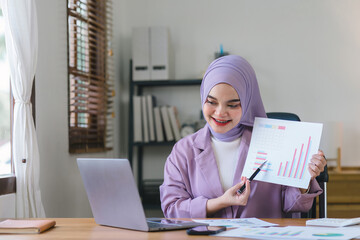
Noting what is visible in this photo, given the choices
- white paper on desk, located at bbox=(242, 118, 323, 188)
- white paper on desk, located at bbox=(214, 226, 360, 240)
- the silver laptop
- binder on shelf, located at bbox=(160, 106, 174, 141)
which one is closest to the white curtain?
the silver laptop

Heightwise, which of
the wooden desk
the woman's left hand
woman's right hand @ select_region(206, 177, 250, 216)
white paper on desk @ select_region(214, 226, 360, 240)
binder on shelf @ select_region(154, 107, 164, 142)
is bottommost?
the wooden desk

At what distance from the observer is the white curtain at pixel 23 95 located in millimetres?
2273

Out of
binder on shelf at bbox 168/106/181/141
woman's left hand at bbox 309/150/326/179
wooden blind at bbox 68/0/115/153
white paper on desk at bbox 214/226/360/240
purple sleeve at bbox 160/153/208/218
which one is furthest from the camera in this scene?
binder on shelf at bbox 168/106/181/141

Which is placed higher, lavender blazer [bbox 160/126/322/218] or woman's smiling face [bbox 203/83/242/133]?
woman's smiling face [bbox 203/83/242/133]

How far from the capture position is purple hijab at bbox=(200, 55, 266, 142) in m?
1.79

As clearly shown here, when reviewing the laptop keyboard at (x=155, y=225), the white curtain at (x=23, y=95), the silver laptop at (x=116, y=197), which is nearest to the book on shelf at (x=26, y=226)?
the silver laptop at (x=116, y=197)

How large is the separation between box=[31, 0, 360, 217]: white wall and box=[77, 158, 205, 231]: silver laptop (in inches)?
92.9

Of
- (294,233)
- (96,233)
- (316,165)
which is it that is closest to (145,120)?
(316,165)

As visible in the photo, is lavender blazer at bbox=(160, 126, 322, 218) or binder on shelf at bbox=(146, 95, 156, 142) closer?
lavender blazer at bbox=(160, 126, 322, 218)

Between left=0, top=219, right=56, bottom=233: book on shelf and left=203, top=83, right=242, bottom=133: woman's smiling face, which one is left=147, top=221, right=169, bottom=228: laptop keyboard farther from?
left=203, top=83, right=242, bottom=133: woman's smiling face

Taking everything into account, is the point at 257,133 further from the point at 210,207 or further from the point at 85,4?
the point at 85,4

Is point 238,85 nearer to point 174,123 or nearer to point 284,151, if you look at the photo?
point 284,151

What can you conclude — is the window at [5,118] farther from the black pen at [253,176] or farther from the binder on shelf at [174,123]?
the binder on shelf at [174,123]

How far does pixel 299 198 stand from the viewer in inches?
69.1
